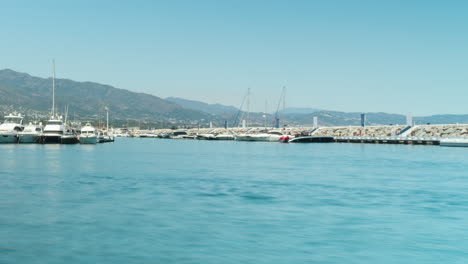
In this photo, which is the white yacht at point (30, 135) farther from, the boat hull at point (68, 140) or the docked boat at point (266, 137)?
the docked boat at point (266, 137)

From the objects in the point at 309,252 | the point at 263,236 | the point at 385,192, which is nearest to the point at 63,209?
the point at 263,236

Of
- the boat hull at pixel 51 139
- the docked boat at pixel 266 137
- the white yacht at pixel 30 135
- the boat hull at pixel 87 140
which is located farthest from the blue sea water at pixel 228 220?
the docked boat at pixel 266 137

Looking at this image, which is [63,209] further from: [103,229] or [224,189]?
[224,189]

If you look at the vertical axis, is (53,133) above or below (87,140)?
above

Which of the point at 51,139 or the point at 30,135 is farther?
the point at 51,139

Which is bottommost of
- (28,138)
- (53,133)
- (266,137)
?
(28,138)

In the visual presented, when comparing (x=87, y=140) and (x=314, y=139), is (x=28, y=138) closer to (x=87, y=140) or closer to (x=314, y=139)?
(x=87, y=140)

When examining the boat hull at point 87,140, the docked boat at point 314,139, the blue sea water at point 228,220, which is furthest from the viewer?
the docked boat at point 314,139

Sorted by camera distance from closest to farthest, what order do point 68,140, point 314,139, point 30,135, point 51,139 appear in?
point 30,135 < point 51,139 < point 68,140 < point 314,139

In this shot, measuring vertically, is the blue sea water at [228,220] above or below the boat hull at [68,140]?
below

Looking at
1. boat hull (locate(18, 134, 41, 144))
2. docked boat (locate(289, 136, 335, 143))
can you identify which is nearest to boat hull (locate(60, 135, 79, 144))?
boat hull (locate(18, 134, 41, 144))

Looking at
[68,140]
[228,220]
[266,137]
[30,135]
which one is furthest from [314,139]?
[228,220]

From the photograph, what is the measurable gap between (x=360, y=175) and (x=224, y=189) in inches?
618

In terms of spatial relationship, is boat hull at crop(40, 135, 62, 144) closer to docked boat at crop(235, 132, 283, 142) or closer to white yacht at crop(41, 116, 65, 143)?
white yacht at crop(41, 116, 65, 143)
